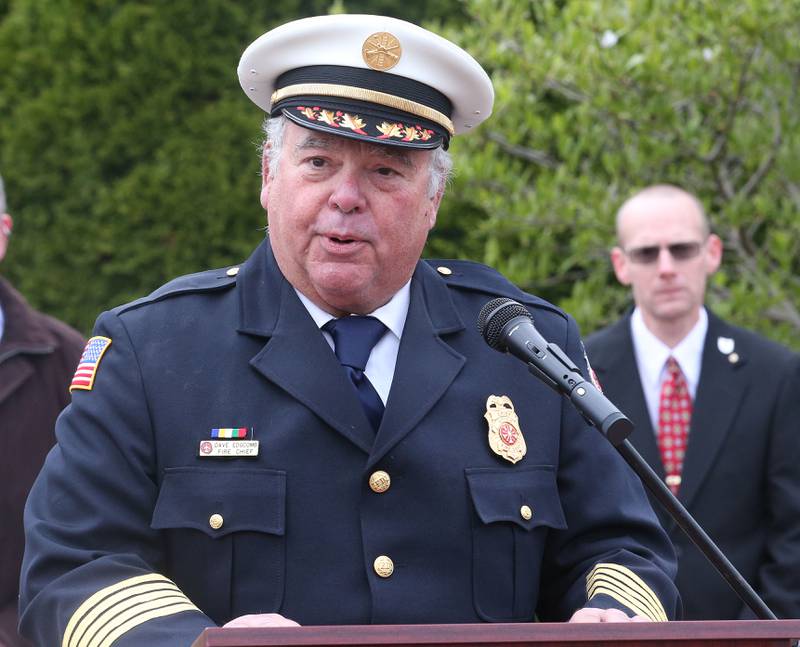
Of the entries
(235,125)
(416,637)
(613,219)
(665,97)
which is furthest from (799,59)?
(416,637)

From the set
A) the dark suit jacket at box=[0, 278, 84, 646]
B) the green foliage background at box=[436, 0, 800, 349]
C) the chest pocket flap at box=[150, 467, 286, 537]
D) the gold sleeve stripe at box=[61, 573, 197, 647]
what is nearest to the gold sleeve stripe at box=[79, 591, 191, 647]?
the gold sleeve stripe at box=[61, 573, 197, 647]

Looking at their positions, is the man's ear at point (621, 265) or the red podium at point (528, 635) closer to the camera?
the red podium at point (528, 635)

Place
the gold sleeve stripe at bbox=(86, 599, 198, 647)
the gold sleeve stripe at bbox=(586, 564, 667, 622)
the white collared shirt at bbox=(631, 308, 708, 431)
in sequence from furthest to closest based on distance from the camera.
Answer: the white collared shirt at bbox=(631, 308, 708, 431), the gold sleeve stripe at bbox=(586, 564, 667, 622), the gold sleeve stripe at bbox=(86, 599, 198, 647)

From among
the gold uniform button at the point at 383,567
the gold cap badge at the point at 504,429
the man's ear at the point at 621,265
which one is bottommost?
the gold uniform button at the point at 383,567

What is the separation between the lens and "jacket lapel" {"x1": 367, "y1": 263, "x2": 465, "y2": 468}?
3.14 meters

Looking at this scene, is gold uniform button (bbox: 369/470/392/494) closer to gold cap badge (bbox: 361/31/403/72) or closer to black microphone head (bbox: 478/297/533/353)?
black microphone head (bbox: 478/297/533/353)

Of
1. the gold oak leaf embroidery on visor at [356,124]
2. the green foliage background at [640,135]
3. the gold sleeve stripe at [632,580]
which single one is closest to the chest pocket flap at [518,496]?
the gold sleeve stripe at [632,580]

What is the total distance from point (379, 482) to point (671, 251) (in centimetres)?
325

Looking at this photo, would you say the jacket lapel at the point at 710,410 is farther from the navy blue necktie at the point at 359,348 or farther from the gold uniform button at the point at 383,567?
the gold uniform button at the point at 383,567

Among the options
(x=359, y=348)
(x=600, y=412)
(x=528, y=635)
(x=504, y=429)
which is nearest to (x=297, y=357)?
(x=359, y=348)

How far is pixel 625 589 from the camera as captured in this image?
3.08 meters

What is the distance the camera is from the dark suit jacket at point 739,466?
554 centimetres

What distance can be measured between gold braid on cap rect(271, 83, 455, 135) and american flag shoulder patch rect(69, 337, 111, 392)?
640 mm

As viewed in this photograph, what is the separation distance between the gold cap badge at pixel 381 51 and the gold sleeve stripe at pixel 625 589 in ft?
3.65
